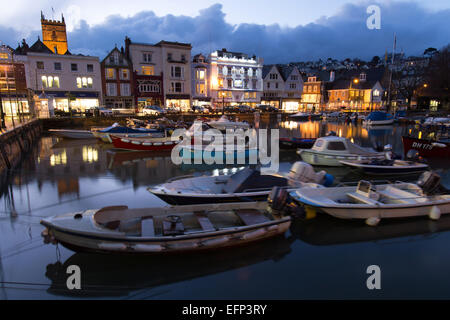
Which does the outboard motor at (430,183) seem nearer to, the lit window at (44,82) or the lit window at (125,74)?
the lit window at (125,74)

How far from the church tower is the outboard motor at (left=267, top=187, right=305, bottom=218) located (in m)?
97.6

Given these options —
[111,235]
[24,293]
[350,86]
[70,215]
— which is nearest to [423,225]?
[111,235]

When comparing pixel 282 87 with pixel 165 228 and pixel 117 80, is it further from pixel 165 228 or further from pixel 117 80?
pixel 165 228

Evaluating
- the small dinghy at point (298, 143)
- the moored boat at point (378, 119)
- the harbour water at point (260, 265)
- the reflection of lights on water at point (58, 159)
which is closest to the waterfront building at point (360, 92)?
the moored boat at point (378, 119)

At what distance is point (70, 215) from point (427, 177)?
477 inches

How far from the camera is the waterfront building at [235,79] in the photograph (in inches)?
2579

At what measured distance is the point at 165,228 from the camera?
855 centimetres

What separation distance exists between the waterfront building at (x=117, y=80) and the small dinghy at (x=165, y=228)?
1967 inches

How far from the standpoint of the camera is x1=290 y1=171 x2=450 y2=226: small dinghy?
10.4 meters

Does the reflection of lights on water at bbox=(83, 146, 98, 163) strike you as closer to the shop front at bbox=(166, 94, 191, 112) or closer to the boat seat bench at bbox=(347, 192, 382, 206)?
the boat seat bench at bbox=(347, 192, 382, 206)

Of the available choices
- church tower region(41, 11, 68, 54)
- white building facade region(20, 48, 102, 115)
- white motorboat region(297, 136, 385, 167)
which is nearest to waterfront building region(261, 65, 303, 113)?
white building facade region(20, 48, 102, 115)

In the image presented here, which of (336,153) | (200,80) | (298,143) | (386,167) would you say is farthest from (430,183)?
(200,80)

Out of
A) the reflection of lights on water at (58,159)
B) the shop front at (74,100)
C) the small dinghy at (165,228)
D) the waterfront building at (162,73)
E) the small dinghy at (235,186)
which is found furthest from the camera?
the waterfront building at (162,73)

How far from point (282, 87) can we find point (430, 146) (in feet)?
189
